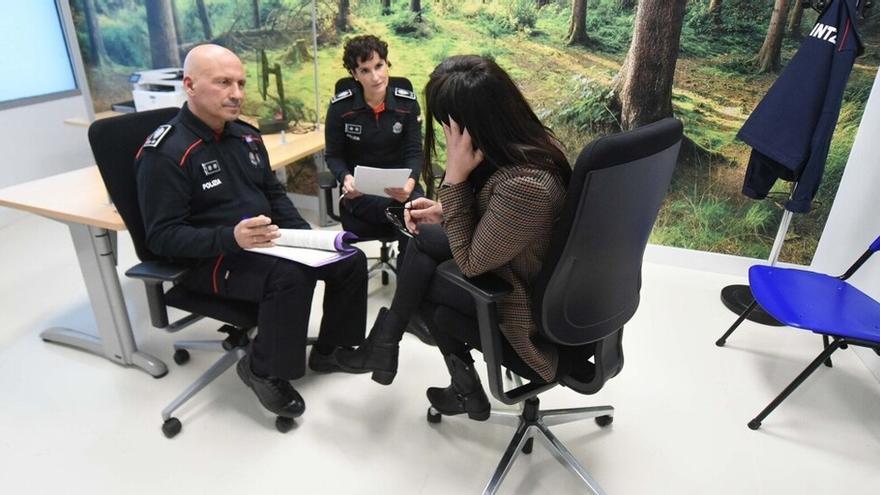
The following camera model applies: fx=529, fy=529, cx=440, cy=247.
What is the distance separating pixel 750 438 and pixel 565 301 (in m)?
1.16

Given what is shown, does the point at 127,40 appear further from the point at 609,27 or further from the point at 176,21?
the point at 609,27

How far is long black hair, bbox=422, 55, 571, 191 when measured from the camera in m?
1.17

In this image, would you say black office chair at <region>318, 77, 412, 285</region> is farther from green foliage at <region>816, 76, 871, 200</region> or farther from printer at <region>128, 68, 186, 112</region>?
green foliage at <region>816, 76, 871, 200</region>

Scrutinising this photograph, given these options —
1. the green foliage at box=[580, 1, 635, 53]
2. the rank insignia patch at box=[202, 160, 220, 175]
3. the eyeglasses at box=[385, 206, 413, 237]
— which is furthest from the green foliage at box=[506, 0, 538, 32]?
the rank insignia patch at box=[202, 160, 220, 175]

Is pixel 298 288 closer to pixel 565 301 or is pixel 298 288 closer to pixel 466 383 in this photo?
pixel 466 383

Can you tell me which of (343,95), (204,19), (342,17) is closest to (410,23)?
(342,17)

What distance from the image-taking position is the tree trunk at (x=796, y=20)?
254 cm

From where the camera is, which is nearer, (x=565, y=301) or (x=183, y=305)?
(x=565, y=301)

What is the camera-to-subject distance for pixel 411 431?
1.84m

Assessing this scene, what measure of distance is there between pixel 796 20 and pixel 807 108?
707 mm

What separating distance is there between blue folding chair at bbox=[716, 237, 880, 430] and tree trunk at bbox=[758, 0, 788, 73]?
1101 mm

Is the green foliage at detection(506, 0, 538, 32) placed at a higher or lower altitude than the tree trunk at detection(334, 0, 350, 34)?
higher

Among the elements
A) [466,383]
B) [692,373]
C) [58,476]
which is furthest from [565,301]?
[58,476]

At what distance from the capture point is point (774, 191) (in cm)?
282
